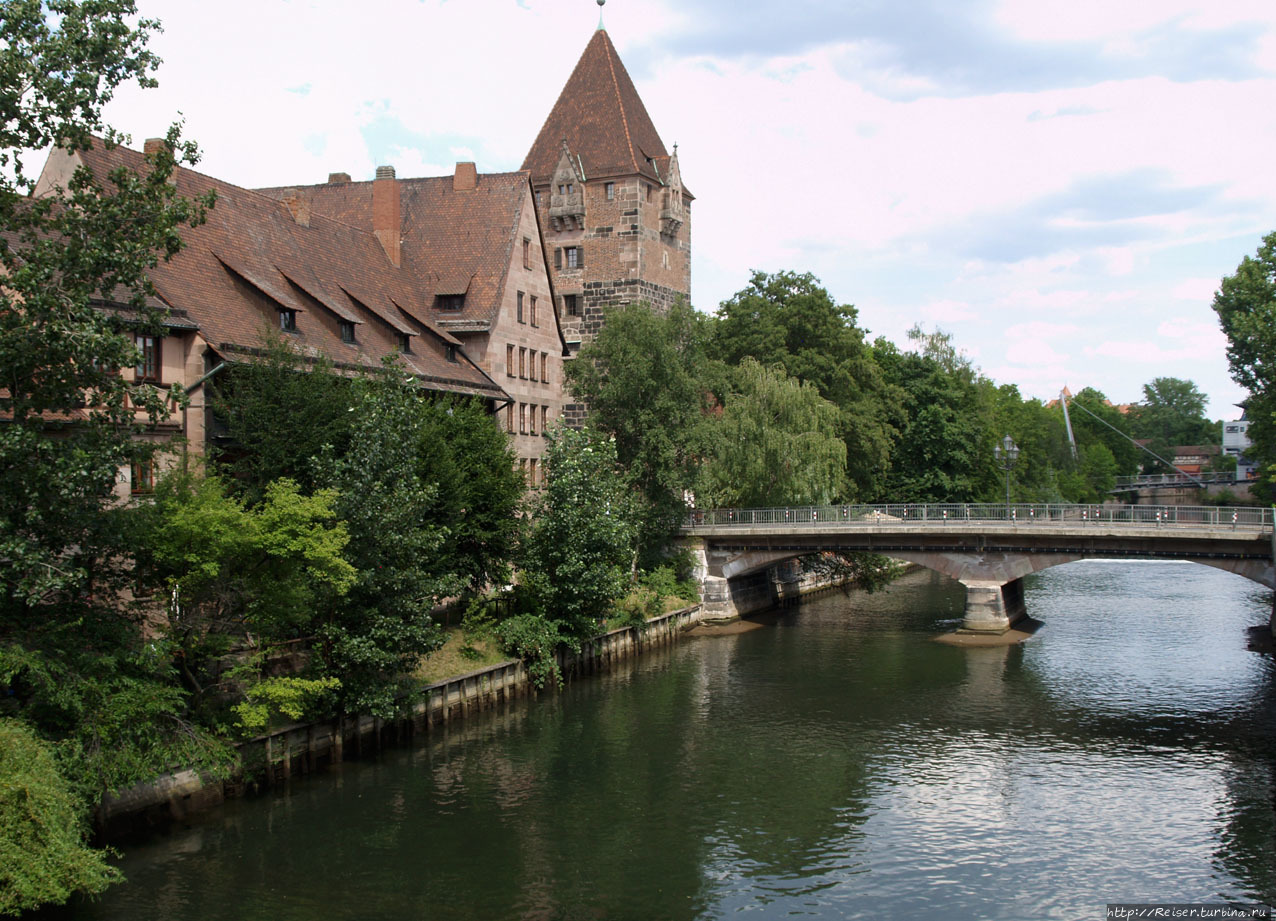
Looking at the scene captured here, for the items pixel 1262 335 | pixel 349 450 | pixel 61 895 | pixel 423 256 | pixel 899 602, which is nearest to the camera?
pixel 61 895

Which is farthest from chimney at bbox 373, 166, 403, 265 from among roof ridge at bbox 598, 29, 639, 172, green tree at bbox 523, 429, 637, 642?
green tree at bbox 523, 429, 637, 642

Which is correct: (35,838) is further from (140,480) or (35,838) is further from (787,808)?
(787,808)

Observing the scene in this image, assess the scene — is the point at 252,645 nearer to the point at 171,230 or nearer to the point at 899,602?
the point at 171,230

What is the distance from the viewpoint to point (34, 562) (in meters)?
21.4

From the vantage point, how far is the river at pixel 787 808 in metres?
22.2

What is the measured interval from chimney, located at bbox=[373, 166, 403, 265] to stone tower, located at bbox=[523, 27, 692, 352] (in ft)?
34.0

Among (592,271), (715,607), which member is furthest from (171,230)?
(592,271)

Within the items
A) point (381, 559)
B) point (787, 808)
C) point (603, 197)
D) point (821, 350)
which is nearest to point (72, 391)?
point (381, 559)

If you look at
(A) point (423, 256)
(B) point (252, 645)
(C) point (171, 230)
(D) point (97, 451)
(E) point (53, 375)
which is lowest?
(B) point (252, 645)

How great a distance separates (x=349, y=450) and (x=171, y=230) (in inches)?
418

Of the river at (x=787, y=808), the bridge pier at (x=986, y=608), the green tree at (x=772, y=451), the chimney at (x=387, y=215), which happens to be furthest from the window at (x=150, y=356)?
the bridge pier at (x=986, y=608)

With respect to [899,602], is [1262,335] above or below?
above

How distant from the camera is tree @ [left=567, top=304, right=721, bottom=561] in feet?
169

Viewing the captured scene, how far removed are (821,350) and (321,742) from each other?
47.0 m
